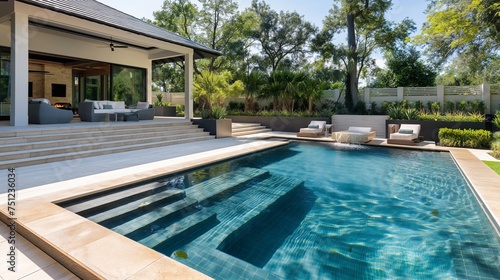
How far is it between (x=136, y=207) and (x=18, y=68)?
734cm

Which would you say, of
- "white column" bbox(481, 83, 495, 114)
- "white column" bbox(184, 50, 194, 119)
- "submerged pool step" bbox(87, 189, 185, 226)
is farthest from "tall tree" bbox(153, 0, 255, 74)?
"submerged pool step" bbox(87, 189, 185, 226)

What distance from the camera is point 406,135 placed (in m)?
11.6

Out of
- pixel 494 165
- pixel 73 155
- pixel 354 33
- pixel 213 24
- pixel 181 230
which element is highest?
pixel 213 24

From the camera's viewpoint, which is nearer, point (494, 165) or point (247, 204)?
point (247, 204)

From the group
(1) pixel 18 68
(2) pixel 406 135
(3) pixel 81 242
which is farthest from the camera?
(2) pixel 406 135

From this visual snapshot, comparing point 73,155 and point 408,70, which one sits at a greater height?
point 408,70

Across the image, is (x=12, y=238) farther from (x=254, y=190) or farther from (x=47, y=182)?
(x=254, y=190)

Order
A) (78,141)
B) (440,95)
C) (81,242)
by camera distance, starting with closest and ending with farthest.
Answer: (81,242), (78,141), (440,95)

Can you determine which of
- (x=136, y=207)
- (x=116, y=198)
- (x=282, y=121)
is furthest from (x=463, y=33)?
(x=116, y=198)

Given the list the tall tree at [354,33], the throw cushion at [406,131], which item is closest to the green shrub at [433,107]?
the tall tree at [354,33]

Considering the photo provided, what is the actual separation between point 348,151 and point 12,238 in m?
9.57

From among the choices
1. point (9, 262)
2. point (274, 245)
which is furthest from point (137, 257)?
point (274, 245)

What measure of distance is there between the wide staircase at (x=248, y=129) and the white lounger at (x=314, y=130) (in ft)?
8.75

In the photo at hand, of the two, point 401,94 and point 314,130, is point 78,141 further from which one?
point 401,94
